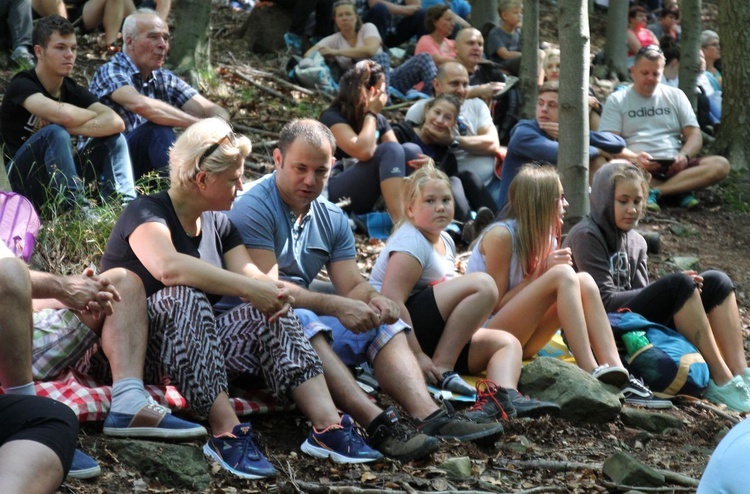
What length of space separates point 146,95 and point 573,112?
9.31 feet

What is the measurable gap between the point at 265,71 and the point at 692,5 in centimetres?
454

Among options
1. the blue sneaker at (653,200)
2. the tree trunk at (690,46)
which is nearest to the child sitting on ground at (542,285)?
the blue sneaker at (653,200)

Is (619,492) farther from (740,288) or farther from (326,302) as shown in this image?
(740,288)

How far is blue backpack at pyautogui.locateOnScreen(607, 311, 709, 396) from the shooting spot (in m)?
6.03

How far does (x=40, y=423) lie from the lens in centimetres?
339

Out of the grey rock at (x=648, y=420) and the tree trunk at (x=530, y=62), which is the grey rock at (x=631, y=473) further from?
the tree trunk at (x=530, y=62)

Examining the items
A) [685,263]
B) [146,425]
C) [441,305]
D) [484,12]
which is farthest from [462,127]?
[484,12]

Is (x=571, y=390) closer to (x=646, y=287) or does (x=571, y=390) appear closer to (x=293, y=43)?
→ (x=646, y=287)

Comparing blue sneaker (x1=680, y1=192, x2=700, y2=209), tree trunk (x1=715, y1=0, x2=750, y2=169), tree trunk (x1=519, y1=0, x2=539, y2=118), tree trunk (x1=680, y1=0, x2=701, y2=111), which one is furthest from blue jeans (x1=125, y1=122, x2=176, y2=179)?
tree trunk (x1=680, y1=0, x2=701, y2=111)

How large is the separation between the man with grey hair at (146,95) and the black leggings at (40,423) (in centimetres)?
334

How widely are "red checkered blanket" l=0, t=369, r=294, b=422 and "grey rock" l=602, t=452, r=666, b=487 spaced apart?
147 cm

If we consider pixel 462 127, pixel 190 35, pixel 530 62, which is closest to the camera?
pixel 462 127

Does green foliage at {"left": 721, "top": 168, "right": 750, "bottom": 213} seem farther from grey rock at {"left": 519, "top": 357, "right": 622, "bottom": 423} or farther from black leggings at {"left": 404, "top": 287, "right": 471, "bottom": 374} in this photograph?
black leggings at {"left": 404, "top": 287, "right": 471, "bottom": 374}

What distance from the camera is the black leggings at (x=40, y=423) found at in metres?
3.35
